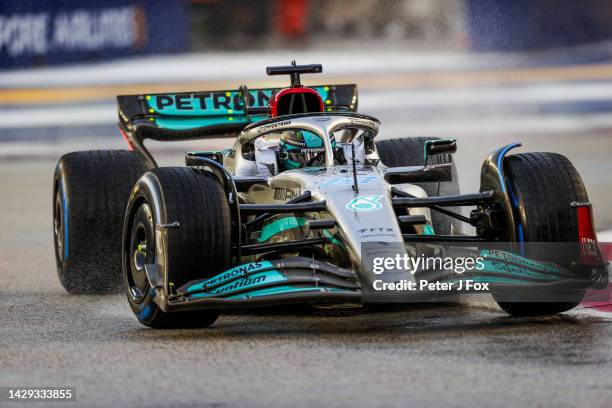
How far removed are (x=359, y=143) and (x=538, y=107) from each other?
A: 9.90m

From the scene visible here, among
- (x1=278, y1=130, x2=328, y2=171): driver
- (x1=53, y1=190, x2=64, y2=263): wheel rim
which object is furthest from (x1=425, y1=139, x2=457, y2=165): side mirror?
(x1=53, y1=190, x2=64, y2=263): wheel rim

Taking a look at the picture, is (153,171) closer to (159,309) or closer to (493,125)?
(159,309)

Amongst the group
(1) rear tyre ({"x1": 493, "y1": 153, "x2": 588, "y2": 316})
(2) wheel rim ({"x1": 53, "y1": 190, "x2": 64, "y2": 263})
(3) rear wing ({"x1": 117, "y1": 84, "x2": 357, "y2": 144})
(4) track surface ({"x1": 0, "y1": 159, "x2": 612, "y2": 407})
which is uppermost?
(3) rear wing ({"x1": 117, "y1": 84, "x2": 357, "y2": 144})

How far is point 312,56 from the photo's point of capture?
19797 millimetres

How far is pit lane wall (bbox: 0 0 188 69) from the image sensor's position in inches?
763

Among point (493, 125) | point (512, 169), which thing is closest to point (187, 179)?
point (512, 169)

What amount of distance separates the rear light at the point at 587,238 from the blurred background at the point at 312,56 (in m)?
10.4

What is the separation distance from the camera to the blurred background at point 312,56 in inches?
745

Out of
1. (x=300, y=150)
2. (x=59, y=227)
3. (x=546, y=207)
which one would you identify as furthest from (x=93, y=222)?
(x=546, y=207)

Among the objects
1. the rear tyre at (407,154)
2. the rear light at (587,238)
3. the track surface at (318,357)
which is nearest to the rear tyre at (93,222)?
the track surface at (318,357)

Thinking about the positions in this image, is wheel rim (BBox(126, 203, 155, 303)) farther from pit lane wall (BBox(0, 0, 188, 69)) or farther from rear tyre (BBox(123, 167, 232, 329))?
pit lane wall (BBox(0, 0, 188, 69))

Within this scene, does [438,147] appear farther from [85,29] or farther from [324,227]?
[85,29]

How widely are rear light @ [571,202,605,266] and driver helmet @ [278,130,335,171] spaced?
1.73 m

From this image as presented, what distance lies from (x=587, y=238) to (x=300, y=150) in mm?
2002
